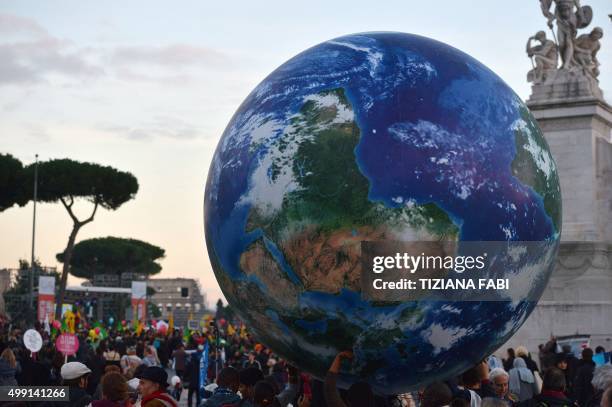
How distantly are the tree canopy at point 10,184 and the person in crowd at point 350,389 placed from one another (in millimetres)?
54440

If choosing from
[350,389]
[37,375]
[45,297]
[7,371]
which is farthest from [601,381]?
[45,297]

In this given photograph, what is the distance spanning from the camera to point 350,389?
749 cm

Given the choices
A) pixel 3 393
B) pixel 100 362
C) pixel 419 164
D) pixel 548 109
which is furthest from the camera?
pixel 548 109

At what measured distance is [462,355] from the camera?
774 centimetres

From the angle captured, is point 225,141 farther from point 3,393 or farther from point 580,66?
point 580,66

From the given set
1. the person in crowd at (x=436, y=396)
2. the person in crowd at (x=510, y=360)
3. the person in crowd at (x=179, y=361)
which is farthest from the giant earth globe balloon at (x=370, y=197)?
the person in crowd at (x=179, y=361)

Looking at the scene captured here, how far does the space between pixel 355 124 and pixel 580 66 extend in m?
20.8

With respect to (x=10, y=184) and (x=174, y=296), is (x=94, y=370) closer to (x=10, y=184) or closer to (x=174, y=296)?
(x=10, y=184)

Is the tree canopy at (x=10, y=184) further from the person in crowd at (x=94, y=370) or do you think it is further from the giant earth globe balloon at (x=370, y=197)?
the giant earth globe balloon at (x=370, y=197)

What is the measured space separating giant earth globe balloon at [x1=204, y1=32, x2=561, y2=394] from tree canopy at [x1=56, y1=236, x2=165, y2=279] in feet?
320

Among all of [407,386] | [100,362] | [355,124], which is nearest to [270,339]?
[407,386]

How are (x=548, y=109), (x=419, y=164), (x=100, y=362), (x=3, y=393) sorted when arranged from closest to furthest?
1. (x=419, y=164)
2. (x=3, y=393)
3. (x=100, y=362)
4. (x=548, y=109)

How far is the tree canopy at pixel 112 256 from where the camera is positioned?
104938 millimetres

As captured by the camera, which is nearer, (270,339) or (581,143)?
(270,339)
